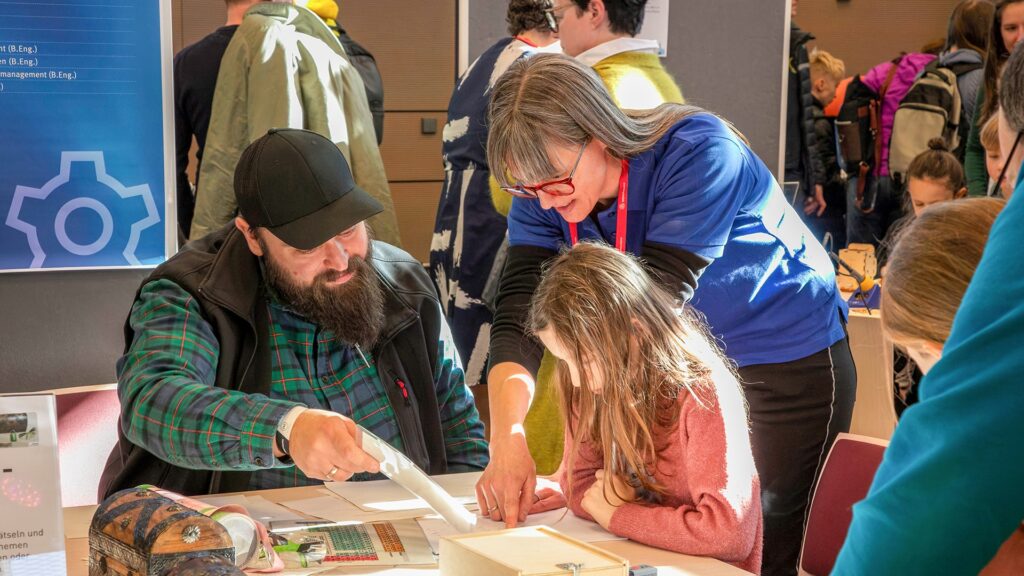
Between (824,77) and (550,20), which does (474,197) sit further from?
(824,77)

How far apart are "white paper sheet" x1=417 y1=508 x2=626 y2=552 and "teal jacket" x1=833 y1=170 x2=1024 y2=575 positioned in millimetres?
1129

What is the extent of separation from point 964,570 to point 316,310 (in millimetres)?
1750

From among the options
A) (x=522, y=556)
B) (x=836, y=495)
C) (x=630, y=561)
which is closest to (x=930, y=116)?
(x=836, y=495)

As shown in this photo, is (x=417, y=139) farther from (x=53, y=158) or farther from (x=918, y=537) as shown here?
(x=918, y=537)

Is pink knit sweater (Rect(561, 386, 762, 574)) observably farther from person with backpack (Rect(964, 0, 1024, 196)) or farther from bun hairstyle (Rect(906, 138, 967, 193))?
bun hairstyle (Rect(906, 138, 967, 193))

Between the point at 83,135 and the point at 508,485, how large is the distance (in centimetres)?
218

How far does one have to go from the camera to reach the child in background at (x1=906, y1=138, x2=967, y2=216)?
4.66 metres

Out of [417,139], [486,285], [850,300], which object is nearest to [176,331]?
[486,285]

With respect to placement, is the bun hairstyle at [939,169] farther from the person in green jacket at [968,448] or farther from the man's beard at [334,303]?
the person in green jacket at [968,448]

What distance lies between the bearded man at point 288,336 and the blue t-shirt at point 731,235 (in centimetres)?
36

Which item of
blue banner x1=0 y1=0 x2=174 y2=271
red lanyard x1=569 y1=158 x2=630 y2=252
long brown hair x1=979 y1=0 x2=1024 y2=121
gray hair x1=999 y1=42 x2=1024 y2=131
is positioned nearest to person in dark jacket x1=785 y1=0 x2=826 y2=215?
long brown hair x1=979 y1=0 x2=1024 y2=121

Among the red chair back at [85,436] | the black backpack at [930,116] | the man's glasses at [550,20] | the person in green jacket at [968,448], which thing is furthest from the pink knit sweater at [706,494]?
the black backpack at [930,116]

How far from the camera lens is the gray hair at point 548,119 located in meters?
1.93

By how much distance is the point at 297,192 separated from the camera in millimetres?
2244
